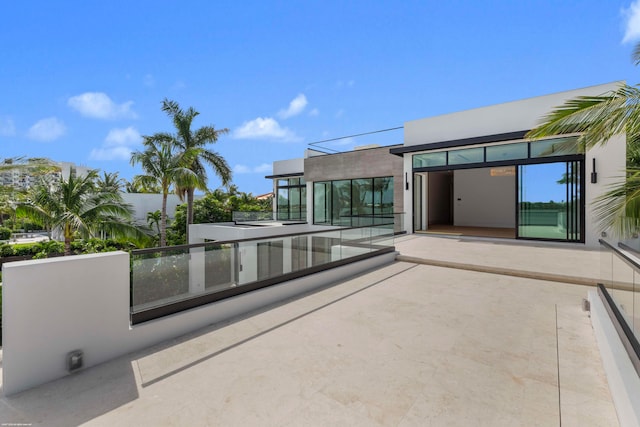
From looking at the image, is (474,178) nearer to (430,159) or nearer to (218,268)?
(430,159)

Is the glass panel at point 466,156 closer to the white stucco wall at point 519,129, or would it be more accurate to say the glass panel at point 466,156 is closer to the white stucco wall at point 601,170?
the white stucco wall at point 519,129

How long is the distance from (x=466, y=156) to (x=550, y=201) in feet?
10.6

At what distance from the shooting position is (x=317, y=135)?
1806 centimetres

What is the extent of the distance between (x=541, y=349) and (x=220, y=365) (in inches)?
129

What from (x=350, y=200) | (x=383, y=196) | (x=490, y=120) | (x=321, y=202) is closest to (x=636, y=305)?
(x=490, y=120)

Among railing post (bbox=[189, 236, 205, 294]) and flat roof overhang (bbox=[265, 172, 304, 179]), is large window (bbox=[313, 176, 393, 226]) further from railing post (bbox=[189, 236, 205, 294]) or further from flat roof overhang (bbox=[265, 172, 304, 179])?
railing post (bbox=[189, 236, 205, 294])

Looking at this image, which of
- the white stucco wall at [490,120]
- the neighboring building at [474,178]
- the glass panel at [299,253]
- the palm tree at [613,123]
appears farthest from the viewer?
the white stucco wall at [490,120]

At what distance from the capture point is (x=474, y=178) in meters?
16.3

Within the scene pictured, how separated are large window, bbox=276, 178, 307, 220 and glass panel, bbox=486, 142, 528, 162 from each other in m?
11.7

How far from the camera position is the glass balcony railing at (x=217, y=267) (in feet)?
11.1

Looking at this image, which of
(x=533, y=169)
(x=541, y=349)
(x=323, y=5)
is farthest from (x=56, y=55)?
(x=533, y=169)

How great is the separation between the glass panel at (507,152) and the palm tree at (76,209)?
1332 cm

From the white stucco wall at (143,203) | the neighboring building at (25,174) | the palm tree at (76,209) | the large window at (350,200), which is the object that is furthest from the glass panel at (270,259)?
the white stucco wall at (143,203)

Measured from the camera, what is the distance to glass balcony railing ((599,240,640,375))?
230cm
